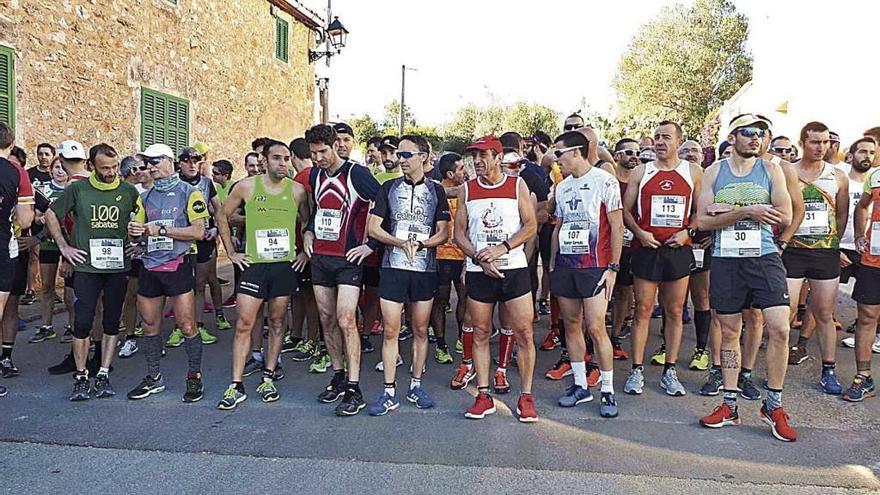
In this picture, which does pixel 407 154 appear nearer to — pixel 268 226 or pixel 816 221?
pixel 268 226

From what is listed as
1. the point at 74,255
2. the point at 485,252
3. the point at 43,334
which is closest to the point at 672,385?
the point at 485,252

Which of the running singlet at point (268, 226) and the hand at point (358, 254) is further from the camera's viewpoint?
the running singlet at point (268, 226)

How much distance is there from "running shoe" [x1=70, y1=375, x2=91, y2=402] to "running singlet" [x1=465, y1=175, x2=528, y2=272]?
10.2 ft

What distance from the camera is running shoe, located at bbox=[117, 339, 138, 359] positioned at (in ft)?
23.0

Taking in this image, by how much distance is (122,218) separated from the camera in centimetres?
579

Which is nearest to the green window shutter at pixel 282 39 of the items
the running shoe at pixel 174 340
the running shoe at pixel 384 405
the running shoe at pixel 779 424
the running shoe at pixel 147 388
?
the running shoe at pixel 174 340

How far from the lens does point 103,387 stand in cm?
572

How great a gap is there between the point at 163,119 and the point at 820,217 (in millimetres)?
11372

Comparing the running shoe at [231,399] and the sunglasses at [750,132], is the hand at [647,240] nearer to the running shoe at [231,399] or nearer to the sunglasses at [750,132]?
the sunglasses at [750,132]

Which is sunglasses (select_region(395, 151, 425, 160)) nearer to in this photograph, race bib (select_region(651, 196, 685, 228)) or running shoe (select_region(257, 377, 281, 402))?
race bib (select_region(651, 196, 685, 228))

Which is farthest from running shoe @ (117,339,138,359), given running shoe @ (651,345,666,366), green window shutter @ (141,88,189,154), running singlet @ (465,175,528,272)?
green window shutter @ (141,88,189,154)

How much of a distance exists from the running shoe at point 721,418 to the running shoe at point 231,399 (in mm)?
3342

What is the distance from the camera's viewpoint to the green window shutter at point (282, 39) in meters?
18.6

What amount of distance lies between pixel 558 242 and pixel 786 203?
1585 millimetres
